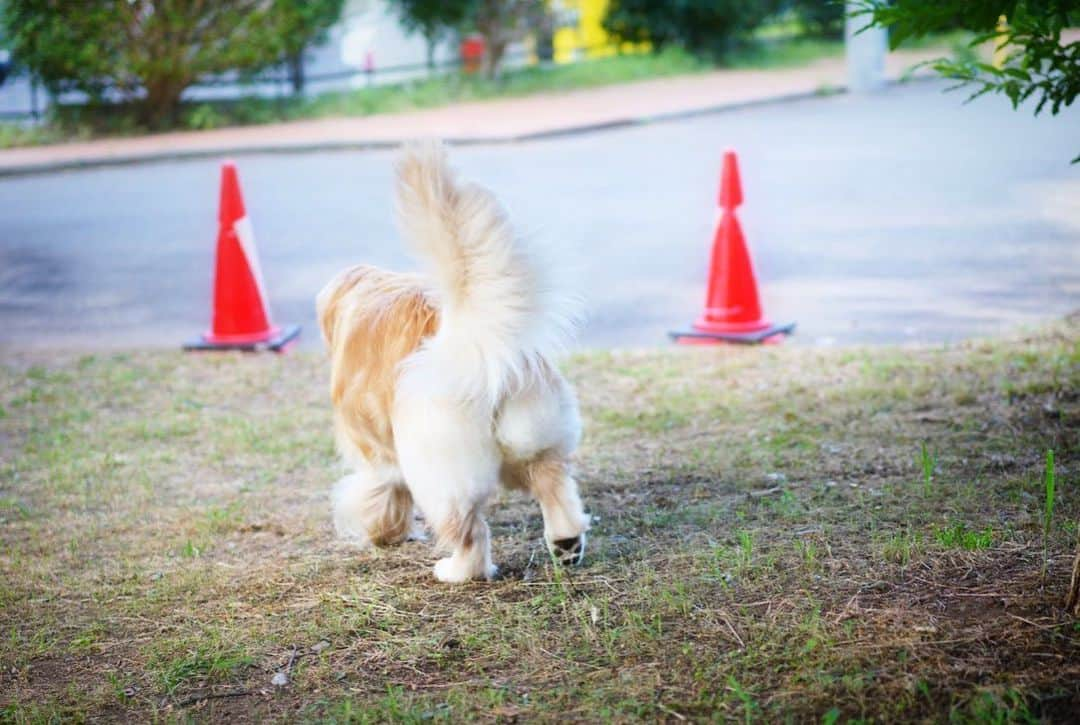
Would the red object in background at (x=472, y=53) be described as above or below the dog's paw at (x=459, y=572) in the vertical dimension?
above

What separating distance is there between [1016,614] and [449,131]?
14.3m

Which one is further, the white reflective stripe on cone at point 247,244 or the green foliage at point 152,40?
the green foliage at point 152,40

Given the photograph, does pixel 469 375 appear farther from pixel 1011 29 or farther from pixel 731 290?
pixel 731 290

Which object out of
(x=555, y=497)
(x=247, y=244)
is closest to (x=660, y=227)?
(x=247, y=244)

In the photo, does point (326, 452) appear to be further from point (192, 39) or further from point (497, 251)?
point (192, 39)

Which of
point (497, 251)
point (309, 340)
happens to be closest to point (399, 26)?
point (309, 340)

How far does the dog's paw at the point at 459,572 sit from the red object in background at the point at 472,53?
18582mm

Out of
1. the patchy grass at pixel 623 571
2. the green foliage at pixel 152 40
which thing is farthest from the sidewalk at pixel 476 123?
the patchy grass at pixel 623 571

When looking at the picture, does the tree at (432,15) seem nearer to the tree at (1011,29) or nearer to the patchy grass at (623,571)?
the patchy grass at (623,571)

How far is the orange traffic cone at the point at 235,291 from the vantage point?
7570mm

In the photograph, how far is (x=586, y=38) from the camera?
24328 mm

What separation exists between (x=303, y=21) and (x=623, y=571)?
53.3ft

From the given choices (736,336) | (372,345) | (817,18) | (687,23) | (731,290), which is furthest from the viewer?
(817,18)

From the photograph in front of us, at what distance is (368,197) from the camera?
12.6 meters
